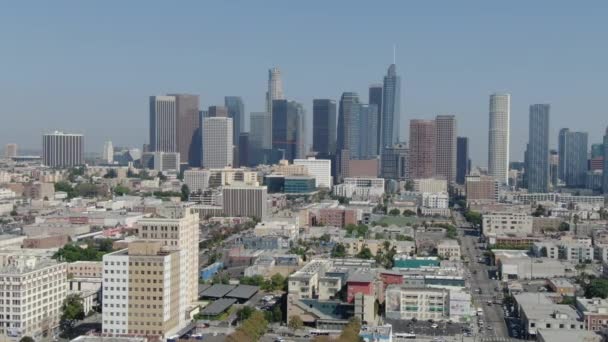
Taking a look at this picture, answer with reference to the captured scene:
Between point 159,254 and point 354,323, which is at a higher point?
point 159,254

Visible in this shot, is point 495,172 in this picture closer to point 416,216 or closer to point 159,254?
point 416,216

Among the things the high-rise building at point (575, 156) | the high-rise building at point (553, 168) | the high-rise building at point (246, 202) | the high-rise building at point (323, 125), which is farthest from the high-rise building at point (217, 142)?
the high-rise building at point (575, 156)

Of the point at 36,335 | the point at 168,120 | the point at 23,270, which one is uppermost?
the point at 168,120

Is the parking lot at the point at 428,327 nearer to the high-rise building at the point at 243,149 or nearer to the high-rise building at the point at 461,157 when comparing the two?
the high-rise building at the point at 461,157

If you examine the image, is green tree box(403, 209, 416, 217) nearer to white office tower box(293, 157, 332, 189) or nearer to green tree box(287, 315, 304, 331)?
white office tower box(293, 157, 332, 189)

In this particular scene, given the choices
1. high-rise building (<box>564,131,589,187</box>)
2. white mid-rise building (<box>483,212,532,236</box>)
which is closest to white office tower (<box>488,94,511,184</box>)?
high-rise building (<box>564,131,589,187</box>)

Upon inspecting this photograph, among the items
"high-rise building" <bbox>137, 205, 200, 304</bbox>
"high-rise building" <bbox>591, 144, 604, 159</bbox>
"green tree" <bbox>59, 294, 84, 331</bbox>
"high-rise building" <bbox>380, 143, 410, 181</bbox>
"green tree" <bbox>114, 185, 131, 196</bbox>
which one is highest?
"high-rise building" <bbox>591, 144, 604, 159</bbox>

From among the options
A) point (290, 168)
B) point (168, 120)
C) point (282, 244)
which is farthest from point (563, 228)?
point (168, 120)
